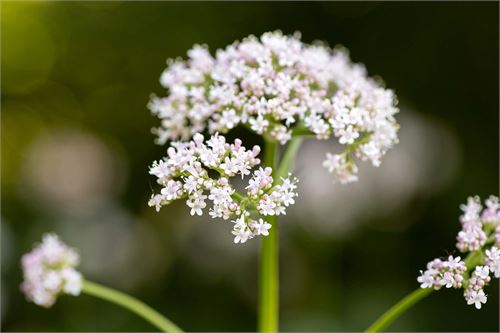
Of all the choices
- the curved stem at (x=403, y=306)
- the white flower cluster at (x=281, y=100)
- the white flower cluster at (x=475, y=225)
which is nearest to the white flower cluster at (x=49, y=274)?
the white flower cluster at (x=281, y=100)

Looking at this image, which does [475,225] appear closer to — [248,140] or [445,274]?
[445,274]

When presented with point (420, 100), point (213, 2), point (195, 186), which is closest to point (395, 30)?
point (420, 100)

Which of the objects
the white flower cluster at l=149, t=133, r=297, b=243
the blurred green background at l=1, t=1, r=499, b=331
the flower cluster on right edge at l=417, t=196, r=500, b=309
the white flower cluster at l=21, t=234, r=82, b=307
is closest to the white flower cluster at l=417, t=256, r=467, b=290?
the flower cluster on right edge at l=417, t=196, r=500, b=309

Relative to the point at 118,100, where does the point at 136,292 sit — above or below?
below

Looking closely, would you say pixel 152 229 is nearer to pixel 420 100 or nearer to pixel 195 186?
pixel 420 100

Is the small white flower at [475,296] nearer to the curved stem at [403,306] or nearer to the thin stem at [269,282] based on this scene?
the curved stem at [403,306]

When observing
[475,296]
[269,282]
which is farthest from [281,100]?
[475,296]

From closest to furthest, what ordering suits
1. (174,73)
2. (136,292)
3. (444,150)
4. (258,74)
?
1. (258,74)
2. (174,73)
3. (444,150)
4. (136,292)
